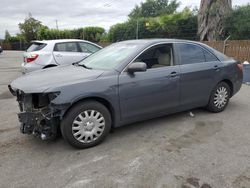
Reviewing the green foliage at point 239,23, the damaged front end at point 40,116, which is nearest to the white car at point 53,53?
the damaged front end at point 40,116

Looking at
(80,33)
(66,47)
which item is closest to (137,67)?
(66,47)

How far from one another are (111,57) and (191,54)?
154cm

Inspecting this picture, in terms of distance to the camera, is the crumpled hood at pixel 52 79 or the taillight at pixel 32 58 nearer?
the crumpled hood at pixel 52 79

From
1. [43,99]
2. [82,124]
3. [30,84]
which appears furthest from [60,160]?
[30,84]

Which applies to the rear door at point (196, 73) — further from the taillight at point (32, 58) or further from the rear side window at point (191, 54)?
the taillight at point (32, 58)

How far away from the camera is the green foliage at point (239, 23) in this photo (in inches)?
Result: 464

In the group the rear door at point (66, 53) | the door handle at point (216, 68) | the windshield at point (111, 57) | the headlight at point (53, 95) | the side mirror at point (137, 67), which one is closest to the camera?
the headlight at point (53, 95)

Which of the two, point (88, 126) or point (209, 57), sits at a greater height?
point (209, 57)

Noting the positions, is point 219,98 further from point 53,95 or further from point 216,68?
point 53,95

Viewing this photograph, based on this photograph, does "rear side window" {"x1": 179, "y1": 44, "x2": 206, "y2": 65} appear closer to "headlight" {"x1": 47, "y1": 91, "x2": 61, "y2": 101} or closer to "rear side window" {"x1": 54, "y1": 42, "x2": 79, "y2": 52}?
"headlight" {"x1": 47, "y1": 91, "x2": 61, "y2": 101}

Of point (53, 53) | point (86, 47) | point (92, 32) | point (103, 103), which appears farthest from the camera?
point (92, 32)

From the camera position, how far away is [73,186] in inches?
105

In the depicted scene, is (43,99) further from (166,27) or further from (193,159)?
(166,27)

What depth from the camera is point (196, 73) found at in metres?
4.48
